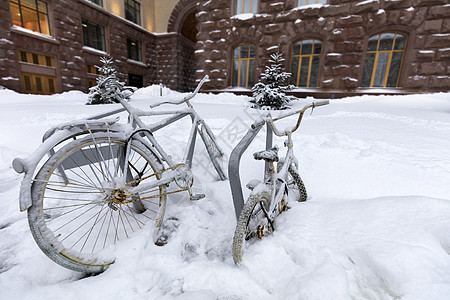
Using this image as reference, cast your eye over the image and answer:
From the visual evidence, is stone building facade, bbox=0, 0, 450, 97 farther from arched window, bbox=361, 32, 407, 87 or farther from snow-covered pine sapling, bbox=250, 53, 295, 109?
snow-covered pine sapling, bbox=250, 53, 295, 109

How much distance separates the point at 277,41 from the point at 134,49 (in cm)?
1364

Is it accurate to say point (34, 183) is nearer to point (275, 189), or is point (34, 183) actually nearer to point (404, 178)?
point (275, 189)

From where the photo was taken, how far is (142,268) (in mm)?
1464

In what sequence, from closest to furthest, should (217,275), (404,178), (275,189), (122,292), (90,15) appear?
(122,292), (217,275), (275,189), (404,178), (90,15)

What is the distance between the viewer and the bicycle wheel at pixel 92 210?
1254 mm

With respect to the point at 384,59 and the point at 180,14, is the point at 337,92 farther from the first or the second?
the point at 180,14

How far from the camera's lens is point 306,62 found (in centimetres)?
957

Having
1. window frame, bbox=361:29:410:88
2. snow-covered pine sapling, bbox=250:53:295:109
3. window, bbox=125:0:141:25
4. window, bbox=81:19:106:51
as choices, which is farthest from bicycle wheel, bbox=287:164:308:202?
window, bbox=125:0:141:25

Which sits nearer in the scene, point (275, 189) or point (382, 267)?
point (382, 267)

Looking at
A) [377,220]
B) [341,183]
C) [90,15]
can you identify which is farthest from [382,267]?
[90,15]

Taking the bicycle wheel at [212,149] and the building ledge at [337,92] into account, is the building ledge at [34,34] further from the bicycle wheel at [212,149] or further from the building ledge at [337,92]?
the bicycle wheel at [212,149]

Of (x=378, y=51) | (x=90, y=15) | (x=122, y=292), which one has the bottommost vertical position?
(x=122, y=292)

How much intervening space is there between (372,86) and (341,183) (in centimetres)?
918

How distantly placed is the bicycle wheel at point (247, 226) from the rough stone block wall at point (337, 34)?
31.2ft
